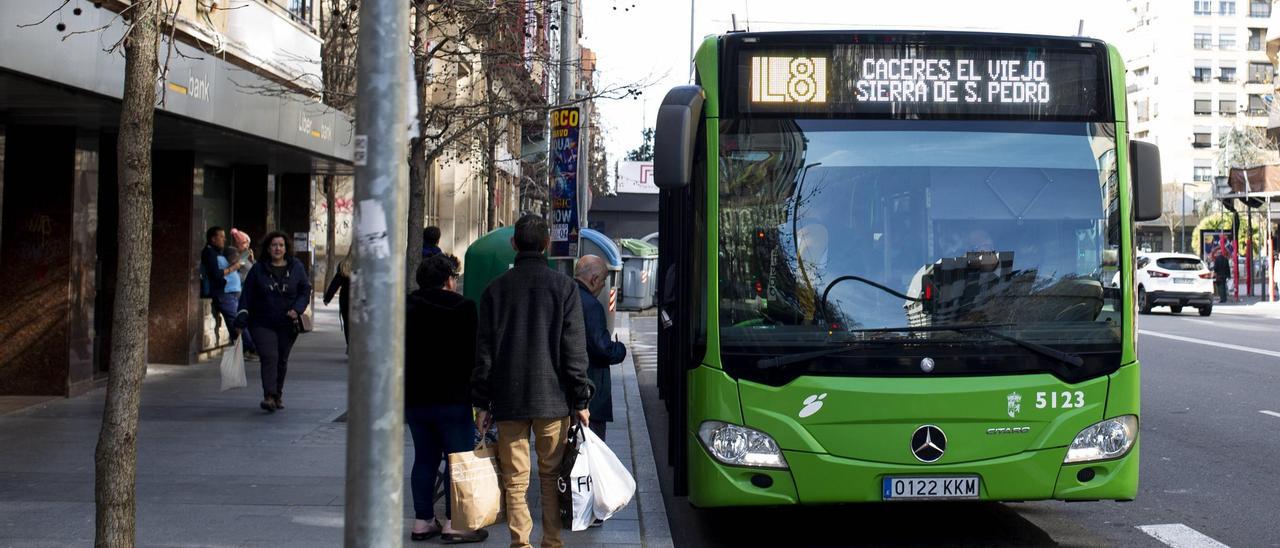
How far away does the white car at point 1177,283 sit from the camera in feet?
110

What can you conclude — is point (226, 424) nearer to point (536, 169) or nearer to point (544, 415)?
A: point (544, 415)

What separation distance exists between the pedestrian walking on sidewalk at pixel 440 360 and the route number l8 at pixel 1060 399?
274 cm

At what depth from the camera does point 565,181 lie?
40.8 feet

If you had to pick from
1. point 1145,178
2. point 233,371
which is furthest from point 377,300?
point 233,371

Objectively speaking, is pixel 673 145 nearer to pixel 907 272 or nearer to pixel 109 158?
pixel 907 272

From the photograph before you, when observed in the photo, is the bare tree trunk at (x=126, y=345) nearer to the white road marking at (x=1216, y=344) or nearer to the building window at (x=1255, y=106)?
the white road marking at (x=1216, y=344)

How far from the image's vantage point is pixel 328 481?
28.4ft

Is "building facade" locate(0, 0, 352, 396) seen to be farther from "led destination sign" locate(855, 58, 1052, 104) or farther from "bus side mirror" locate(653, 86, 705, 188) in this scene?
"led destination sign" locate(855, 58, 1052, 104)

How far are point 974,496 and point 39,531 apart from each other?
463 centimetres

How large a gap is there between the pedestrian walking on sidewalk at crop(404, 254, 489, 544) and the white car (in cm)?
2992

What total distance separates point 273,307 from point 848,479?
6.73 metres

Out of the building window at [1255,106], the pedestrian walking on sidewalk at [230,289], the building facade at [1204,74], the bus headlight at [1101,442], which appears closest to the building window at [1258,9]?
the building facade at [1204,74]

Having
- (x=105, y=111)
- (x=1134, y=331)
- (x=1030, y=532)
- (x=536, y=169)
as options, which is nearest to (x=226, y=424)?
(x=105, y=111)

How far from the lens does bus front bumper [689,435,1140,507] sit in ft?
21.4
